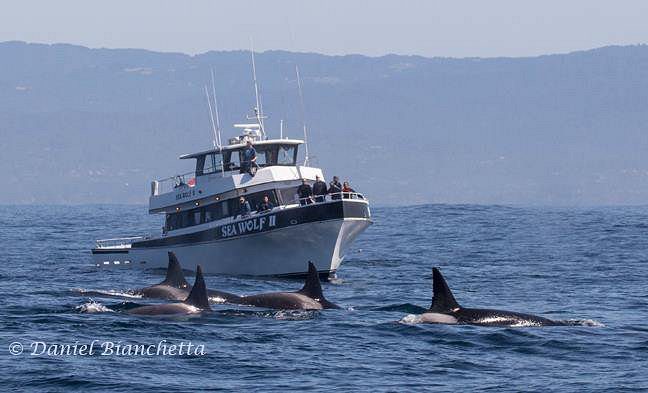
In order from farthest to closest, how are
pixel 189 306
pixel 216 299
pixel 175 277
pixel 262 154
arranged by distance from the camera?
1. pixel 262 154
2. pixel 175 277
3. pixel 216 299
4. pixel 189 306

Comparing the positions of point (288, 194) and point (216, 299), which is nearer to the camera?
point (216, 299)

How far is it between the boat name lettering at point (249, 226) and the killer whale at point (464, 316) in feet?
61.9

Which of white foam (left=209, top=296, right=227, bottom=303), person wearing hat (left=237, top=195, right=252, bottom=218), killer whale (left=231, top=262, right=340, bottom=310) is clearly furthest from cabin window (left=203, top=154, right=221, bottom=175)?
killer whale (left=231, top=262, right=340, bottom=310)

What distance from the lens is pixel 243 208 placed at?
52719mm

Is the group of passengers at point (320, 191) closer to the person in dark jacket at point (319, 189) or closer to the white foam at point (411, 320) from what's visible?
the person in dark jacket at point (319, 189)

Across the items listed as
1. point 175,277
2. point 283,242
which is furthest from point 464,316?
point 283,242

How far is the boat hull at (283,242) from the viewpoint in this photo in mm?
50531

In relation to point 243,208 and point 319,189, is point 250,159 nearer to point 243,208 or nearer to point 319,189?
point 243,208

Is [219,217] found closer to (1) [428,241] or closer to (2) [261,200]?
(2) [261,200]

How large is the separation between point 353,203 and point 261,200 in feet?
14.0

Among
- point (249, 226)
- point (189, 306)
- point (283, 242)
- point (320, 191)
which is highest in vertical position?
point (320, 191)

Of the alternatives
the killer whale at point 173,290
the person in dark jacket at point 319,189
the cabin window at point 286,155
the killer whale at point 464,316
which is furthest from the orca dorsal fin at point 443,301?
the cabin window at point 286,155

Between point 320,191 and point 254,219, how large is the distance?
2850 mm

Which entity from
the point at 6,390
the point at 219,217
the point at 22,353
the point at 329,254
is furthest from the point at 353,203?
the point at 6,390
